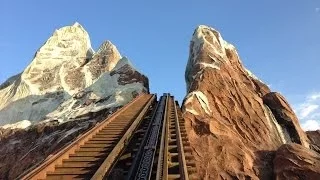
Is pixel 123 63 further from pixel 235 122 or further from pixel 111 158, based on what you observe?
pixel 111 158

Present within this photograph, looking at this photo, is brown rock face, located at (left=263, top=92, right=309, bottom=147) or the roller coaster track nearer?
the roller coaster track

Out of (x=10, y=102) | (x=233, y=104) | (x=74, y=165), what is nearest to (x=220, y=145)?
(x=233, y=104)

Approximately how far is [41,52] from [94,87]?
805 inches

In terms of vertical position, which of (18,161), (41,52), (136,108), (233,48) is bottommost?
(18,161)

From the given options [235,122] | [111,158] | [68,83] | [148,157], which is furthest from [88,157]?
[68,83]

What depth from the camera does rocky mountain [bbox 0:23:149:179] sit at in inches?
1164

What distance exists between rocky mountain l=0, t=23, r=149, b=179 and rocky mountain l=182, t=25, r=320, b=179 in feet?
22.7

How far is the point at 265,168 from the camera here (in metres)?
26.0

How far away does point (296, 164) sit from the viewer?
84.0ft

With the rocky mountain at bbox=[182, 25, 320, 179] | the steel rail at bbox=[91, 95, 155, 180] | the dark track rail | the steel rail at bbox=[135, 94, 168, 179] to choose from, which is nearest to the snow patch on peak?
the rocky mountain at bbox=[182, 25, 320, 179]

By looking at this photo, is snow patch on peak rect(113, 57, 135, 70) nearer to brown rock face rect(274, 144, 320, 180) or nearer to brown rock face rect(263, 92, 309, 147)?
brown rock face rect(263, 92, 309, 147)

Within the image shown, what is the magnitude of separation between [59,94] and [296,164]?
28.4 meters

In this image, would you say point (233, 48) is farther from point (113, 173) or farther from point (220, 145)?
point (113, 173)

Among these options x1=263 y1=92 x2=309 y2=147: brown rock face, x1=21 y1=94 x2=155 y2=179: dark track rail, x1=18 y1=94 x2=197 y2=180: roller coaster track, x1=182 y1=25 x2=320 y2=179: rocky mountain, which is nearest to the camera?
x1=21 y1=94 x2=155 y2=179: dark track rail
